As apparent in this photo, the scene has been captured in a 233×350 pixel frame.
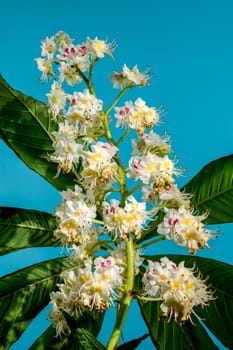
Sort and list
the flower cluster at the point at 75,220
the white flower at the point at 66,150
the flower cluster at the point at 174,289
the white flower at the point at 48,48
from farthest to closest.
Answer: the white flower at the point at 48,48
the white flower at the point at 66,150
the flower cluster at the point at 75,220
the flower cluster at the point at 174,289

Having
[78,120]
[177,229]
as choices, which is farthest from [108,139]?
[177,229]

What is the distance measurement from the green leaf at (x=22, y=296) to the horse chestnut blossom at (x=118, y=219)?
1.26 ft

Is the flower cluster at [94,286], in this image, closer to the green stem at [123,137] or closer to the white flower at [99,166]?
the white flower at [99,166]

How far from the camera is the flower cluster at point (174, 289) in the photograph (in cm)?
147

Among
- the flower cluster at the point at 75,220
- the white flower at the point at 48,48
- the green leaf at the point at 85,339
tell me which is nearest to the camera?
the green leaf at the point at 85,339

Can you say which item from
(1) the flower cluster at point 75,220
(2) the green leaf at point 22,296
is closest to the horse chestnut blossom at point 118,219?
(1) the flower cluster at point 75,220

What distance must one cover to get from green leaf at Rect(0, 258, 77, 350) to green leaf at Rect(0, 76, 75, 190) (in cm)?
A: 37

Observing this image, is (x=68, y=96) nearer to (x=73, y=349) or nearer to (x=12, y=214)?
(x=12, y=214)

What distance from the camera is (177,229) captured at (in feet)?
5.10

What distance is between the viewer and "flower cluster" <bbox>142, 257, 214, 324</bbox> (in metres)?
1.47

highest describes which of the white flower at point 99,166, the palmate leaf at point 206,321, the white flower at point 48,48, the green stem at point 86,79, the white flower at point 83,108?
the white flower at point 48,48

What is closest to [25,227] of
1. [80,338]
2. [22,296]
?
[22,296]

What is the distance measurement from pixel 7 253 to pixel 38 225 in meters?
0.14

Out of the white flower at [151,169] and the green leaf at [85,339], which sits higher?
the white flower at [151,169]
